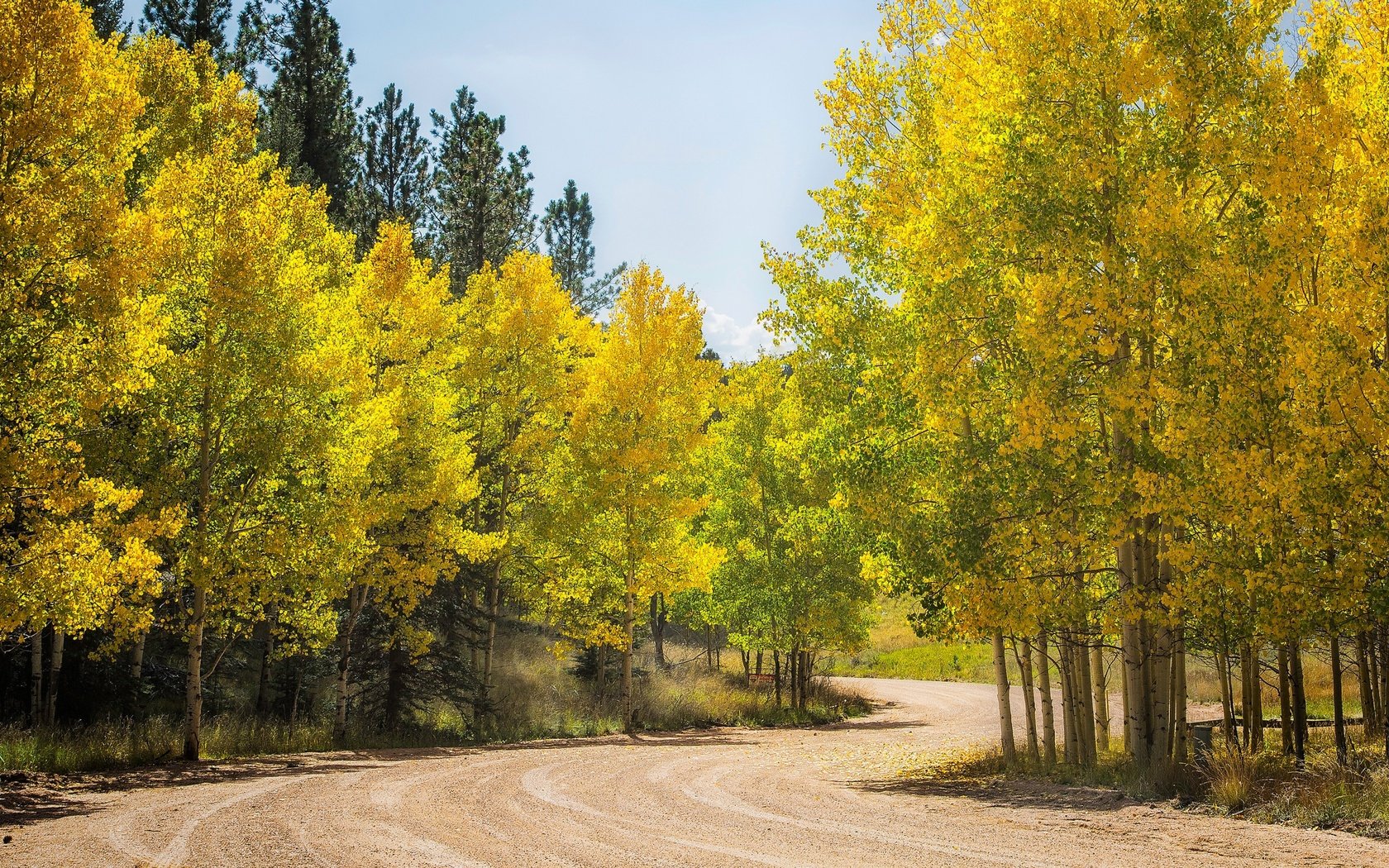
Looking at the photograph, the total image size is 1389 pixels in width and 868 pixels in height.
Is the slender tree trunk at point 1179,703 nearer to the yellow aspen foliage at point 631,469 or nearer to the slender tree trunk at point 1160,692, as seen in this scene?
the slender tree trunk at point 1160,692

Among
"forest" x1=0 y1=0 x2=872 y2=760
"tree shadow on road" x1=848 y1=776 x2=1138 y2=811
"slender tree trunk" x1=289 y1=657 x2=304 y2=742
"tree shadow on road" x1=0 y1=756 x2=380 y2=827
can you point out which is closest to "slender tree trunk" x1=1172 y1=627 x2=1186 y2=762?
"tree shadow on road" x1=848 y1=776 x2=1138 y2=811

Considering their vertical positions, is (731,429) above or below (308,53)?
below

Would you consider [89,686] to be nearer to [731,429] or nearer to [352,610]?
[352,610]

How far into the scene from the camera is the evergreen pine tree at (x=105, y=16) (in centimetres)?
2455

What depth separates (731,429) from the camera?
27344mm

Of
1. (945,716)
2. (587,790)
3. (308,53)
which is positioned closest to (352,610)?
(587,790)

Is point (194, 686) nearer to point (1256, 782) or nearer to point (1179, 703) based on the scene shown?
point (1179, 703)

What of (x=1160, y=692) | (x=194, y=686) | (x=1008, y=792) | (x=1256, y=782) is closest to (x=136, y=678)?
(x=194, y=686)

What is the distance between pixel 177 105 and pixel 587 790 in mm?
16746

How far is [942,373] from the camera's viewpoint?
432 inches

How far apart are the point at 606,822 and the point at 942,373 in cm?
594

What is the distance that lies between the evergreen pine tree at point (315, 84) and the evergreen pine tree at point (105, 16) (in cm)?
358

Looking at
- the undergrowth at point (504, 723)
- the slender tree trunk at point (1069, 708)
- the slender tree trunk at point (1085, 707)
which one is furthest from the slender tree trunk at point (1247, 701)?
the undergrowth at point (504, 723)

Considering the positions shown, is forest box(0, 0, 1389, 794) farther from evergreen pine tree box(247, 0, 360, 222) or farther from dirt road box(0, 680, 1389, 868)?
evergreen pine tree box(247, 0, 360, 222)
